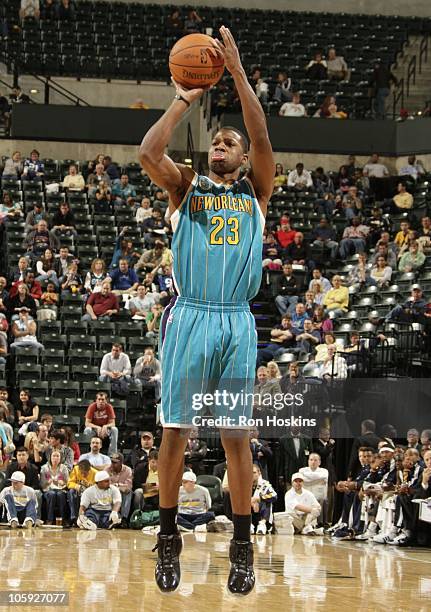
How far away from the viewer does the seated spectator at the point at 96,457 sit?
577 inches

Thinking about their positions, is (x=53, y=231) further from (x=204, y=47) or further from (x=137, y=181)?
(x=204, y=47)

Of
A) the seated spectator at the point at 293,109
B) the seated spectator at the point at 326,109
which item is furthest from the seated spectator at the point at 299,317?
the seated spectator at the point at 326,109

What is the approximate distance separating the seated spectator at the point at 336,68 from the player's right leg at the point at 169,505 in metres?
21.7

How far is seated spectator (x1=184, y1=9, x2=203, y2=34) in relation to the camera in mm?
26172

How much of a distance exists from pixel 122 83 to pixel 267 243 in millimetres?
7452

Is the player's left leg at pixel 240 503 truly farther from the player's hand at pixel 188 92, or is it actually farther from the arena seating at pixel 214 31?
the arena seating at pixel 214 31

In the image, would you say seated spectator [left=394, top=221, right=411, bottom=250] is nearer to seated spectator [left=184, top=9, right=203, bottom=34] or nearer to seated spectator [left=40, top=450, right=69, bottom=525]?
seated spectator [left=40, top=450, right=69, bottom=525]

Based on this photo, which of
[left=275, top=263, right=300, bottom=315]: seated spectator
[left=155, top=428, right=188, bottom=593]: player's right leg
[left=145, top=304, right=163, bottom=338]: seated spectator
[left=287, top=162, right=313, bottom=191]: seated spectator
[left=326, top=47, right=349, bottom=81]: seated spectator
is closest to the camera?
[left=155, top=428, right=188, bottom=593]: player's right leg

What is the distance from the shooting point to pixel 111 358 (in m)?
16.9

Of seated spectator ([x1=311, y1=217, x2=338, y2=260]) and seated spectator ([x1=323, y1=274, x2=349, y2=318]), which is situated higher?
seated spectator ([x1=311, y1=217, x2=338, y2=260])

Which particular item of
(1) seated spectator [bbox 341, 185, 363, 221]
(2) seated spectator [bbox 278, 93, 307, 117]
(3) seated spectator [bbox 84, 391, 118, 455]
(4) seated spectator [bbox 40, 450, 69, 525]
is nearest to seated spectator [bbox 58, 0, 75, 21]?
(2) seated spectator [bbox 278, 93, 307, 117]

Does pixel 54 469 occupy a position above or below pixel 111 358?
below

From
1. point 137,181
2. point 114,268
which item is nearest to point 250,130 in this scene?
point 114,268

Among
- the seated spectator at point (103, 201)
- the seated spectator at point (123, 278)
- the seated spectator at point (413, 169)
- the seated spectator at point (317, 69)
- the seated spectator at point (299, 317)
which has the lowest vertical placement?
the seated spectator at point (299, 317)
